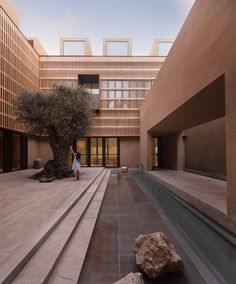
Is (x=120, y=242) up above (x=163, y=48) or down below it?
below

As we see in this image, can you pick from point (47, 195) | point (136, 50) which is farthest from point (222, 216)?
point (136, 50)

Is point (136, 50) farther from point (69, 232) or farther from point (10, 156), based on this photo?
point (69, 232)

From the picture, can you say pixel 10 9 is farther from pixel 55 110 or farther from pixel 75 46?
pixel 55 110

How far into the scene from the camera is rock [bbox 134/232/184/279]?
8.89 feet

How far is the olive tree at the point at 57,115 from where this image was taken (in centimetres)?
1089

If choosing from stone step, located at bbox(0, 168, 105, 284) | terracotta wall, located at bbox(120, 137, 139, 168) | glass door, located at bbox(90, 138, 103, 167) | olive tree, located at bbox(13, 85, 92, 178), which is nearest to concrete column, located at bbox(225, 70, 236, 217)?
stone step, located at bbox(0, 168, 105, 284)

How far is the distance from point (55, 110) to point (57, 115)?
28 centimetres

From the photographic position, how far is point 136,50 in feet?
69.2

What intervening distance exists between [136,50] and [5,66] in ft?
43.7

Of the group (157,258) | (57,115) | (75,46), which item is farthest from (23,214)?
(75,46)

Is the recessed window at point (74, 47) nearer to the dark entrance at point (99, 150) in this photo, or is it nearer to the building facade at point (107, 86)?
the building facade at point (107, 86)

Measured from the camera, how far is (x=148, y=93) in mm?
13984

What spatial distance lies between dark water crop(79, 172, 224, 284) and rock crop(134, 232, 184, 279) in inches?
4.1

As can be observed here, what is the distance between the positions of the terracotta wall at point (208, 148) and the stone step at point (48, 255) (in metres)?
9.36
